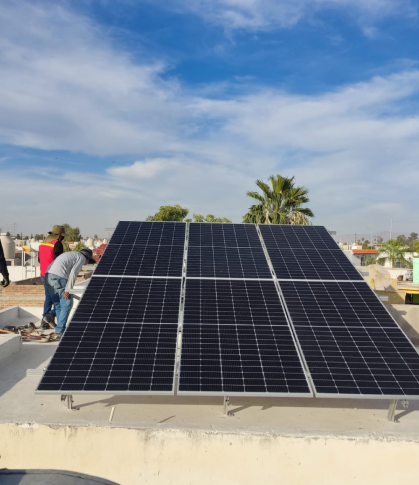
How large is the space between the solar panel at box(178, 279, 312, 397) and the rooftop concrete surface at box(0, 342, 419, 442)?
57cm

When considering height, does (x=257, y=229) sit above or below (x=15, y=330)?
above

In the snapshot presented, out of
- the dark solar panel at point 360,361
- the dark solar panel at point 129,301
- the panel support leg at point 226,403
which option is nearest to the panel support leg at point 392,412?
the dark solar panel at point 360,361

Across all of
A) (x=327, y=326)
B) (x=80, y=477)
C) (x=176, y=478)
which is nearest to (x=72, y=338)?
(x=80, y=477)

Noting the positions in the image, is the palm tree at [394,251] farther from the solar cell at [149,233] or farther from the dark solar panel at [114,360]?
the dark solar panel at [114,360]

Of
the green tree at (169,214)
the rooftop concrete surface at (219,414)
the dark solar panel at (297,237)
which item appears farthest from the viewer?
the green tree at (169,214)

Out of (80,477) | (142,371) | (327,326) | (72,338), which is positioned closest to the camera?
(80,477)

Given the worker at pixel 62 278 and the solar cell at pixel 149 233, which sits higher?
the solar cell at pixel 149 233

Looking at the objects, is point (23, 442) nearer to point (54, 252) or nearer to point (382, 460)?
point (382, 460)

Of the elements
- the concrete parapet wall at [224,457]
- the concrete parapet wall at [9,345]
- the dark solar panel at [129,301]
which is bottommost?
the concrete parapet wall at [224,457]

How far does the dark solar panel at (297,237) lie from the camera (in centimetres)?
983

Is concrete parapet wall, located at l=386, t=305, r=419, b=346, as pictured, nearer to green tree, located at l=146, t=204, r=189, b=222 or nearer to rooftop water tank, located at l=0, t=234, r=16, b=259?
rooftop water tank, located at l=0, t=234, r=16, b=259

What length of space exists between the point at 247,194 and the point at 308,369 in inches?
920

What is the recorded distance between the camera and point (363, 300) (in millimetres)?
7738

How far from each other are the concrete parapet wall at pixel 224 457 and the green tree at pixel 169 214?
52.2 meters
